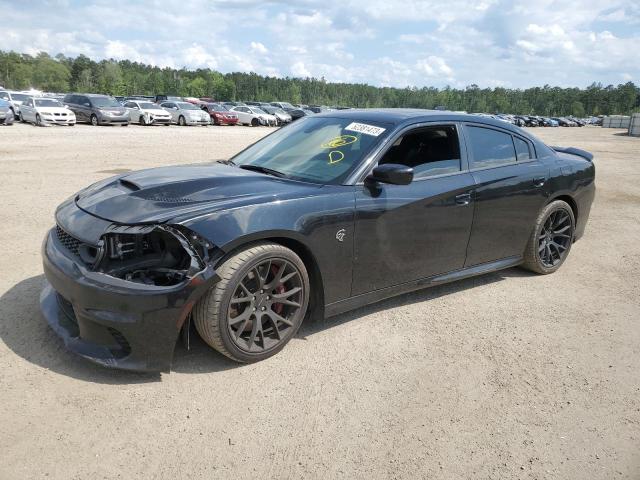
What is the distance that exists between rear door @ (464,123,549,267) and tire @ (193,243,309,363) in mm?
1813

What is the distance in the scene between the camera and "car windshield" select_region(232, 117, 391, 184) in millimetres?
3740

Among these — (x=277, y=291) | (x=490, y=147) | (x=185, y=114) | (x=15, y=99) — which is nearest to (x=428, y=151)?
(x=490, y=147)

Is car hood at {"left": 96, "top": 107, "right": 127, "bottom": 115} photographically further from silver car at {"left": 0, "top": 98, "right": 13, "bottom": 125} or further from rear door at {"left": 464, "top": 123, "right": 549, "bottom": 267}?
rear door at {"left": 464, "top": 123, "right": 549, "bottom": 267}

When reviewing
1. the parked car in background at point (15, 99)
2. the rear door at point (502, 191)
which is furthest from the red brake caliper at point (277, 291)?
the parked car in background at point (15, 99)

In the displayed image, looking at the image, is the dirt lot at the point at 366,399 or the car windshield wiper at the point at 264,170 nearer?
the dirt lot at the point at 366,399

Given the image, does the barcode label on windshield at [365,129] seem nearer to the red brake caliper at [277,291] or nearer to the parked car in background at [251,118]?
the red brake caliper at [277,291]

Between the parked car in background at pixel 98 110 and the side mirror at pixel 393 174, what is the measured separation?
84.9ft

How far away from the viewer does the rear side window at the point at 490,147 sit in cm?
443

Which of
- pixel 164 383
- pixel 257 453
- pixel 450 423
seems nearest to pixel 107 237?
pixel 164 383

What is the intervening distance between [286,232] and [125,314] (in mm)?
1060

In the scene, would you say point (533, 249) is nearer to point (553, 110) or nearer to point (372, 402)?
point (372, 402)

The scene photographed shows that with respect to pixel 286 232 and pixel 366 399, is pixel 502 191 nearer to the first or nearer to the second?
pixel 286 232

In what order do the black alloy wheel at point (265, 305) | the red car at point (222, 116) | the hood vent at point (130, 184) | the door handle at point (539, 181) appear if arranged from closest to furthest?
the black alloy wheel at point (265, 305) < the hood vent at point (130, 184) < the door handle at point (539, 181) < the red car at point (222, 116)

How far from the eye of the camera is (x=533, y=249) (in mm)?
5047
